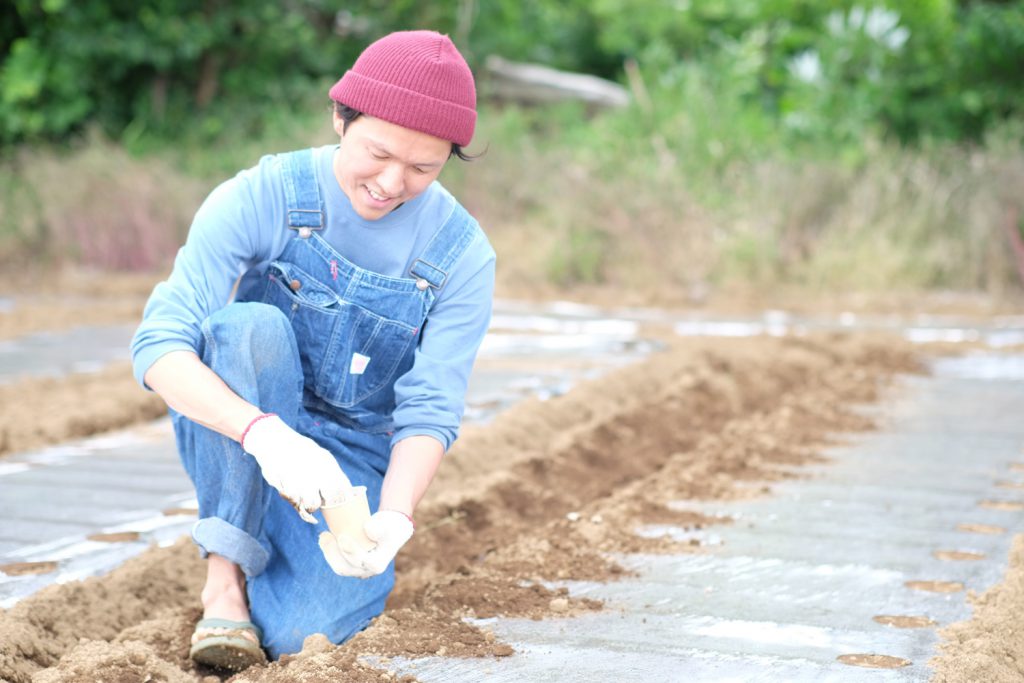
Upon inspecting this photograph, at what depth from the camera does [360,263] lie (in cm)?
254

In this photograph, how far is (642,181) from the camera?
868cm

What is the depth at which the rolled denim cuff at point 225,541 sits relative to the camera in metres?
2.44

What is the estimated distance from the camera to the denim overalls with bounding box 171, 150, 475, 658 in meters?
2.41

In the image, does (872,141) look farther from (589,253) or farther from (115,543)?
(115,543)

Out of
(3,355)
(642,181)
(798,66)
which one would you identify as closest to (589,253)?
(642,181)

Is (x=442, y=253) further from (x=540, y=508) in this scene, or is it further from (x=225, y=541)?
(x=540, y=508)

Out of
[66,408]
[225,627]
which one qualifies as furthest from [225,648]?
[66,408]

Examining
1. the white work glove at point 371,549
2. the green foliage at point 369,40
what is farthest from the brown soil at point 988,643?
the green foliage at point 369,40

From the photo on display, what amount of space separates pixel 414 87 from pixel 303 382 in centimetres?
69

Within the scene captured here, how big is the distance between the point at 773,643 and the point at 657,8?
16405mm

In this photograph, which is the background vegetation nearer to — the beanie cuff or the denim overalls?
the denim overalls

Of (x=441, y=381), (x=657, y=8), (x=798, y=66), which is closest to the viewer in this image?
(x=441, y=381)

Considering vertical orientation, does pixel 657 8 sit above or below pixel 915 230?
above

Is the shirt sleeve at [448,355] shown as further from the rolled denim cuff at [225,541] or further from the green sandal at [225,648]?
the green sandal at [225,648]
